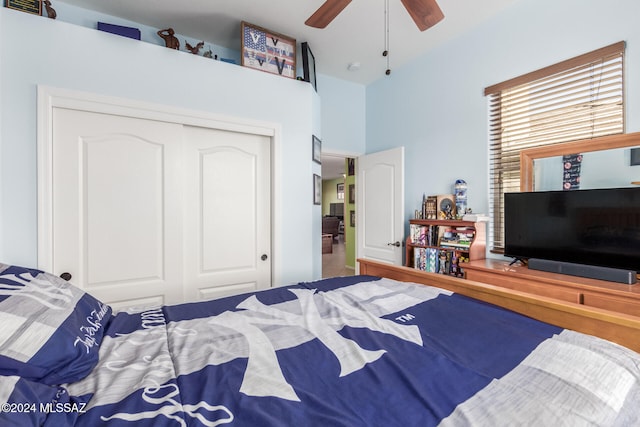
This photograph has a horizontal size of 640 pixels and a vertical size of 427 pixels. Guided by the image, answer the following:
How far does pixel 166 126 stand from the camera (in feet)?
7.17

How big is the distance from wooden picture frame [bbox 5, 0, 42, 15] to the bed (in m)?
1.76

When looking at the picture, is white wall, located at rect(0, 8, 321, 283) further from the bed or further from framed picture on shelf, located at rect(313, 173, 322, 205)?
the bed

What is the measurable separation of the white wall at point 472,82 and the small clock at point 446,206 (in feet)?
0.36

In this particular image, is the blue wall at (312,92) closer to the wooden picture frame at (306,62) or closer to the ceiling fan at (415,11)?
the wooden picture frame at (306,62)

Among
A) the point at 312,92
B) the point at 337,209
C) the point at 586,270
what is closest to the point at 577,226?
the point at 586,270

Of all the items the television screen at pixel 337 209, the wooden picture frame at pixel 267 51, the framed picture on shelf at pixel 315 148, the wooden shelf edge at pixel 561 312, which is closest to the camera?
the wooden shelf edge at pixel 561 312

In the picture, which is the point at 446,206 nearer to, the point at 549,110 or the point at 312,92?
the point at 549,110

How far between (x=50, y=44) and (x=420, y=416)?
2714mm

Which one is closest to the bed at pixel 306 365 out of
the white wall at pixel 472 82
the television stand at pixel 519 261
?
the television stand at pixel 519 261

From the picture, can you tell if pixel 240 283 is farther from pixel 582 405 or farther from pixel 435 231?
pixel 582 405

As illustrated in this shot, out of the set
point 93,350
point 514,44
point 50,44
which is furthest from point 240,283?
point 514,44

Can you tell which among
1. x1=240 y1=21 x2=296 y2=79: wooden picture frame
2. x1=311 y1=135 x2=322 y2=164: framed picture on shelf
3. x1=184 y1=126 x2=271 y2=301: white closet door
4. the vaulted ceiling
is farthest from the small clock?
x1=240 y1=21 x2=296 y2=79: wooden picture frame

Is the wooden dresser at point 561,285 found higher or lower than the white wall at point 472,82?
lower

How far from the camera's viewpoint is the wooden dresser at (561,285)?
166 cm
